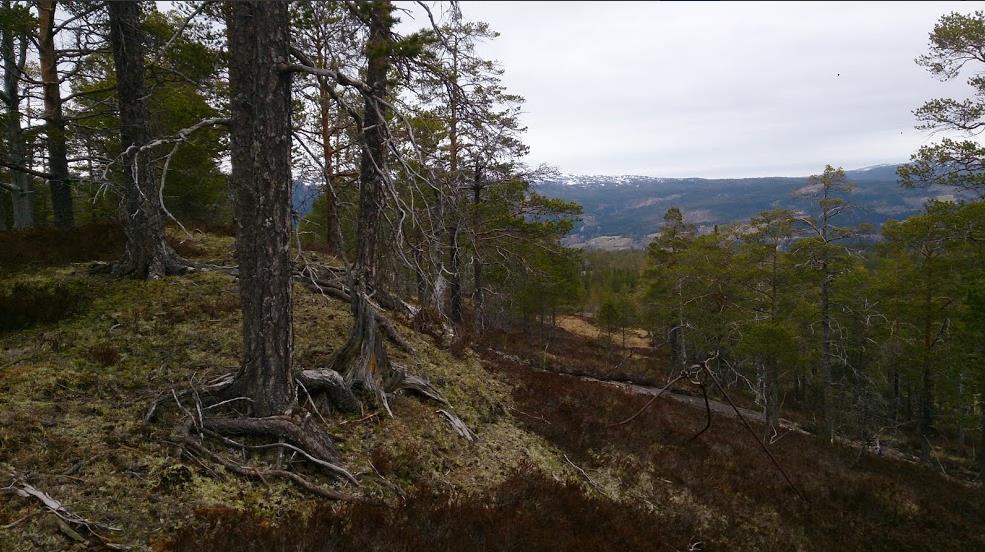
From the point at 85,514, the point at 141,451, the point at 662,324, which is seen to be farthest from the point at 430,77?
the point at 662,324

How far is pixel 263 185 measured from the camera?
13.8ft

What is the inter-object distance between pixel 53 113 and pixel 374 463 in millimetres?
11605

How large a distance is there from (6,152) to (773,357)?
24047mm

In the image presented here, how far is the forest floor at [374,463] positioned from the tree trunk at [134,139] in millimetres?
510

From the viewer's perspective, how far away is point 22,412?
4.22 meters

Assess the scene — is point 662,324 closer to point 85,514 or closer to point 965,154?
point 965,154

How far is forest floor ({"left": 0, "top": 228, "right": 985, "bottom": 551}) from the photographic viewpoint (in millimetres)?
3629

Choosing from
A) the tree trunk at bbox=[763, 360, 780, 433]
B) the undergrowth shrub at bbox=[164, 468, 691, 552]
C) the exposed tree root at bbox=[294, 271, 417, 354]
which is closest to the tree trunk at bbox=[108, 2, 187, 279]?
the exposed tree root at bbox=[294, 271, 417, 354]

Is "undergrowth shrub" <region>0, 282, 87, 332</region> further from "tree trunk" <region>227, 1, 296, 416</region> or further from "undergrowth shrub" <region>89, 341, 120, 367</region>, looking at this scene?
"tree trunk" <region>227, 1, 296, 416</region>

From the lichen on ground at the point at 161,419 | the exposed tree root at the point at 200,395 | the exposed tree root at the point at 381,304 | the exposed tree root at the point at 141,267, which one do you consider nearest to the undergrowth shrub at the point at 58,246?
the lichen on ground at the point at 161,419

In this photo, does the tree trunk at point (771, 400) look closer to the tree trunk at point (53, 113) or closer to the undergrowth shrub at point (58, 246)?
the undergrowth shrub at point (58, 246)

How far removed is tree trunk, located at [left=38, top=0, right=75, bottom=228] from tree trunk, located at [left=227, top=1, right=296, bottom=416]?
28.8 ft

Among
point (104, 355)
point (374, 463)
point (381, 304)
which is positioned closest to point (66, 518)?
point (374, 463)

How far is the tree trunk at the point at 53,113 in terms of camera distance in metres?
10.0
